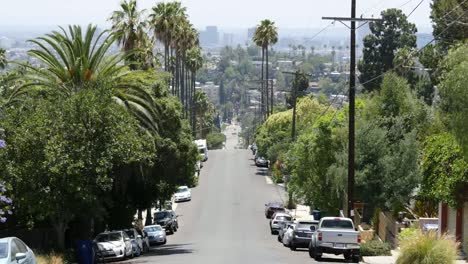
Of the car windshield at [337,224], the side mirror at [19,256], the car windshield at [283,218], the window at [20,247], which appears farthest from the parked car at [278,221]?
the side mirror at [19,256]

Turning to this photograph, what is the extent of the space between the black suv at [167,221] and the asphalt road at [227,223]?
26.9 inches

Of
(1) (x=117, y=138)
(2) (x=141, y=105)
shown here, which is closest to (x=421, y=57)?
(2) (x=141, y=105)

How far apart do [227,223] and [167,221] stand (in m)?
8.34

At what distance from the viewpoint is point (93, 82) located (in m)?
45.2

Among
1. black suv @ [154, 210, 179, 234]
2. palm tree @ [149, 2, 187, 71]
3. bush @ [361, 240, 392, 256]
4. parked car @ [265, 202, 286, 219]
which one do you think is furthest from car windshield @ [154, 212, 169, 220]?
bush @ [361, 240, 392, 256]

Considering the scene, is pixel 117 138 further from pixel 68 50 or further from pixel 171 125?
pixel 171 125

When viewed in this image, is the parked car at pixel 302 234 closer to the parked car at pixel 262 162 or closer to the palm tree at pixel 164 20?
the palm tree at pixel 164 20

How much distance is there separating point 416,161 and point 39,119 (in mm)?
18878

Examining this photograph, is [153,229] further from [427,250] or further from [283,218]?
[427,250]

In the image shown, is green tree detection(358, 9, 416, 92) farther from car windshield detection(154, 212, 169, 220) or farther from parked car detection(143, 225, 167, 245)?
parked car detection(143, 225, 167, 245)

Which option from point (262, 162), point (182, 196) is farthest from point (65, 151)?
point (262, 162)

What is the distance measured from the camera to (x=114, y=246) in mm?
42281

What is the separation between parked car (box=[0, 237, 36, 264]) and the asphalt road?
588 inches

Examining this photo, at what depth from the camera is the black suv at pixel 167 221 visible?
2699 inches
